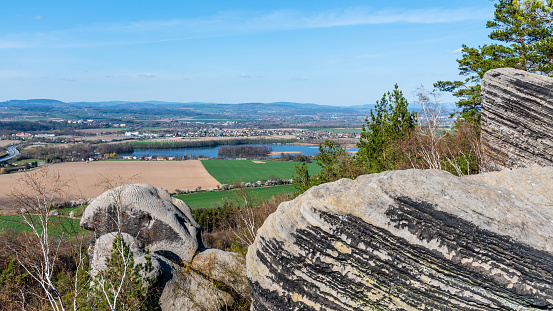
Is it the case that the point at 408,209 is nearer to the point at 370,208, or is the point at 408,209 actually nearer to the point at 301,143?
the point at 370,208

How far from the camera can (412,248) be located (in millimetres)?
5723

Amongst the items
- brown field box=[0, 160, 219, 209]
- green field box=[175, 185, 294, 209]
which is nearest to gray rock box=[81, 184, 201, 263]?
green field box=[175, 185, 294, 209]

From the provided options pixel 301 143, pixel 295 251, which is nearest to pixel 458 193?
pixel 295 251

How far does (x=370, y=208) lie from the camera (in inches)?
239

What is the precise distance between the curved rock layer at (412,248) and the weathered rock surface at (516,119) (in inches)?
289

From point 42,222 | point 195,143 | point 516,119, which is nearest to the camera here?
point 42,222

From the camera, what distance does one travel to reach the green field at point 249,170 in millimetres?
58219

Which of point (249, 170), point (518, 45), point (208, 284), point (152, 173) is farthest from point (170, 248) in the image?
point (249, 170)

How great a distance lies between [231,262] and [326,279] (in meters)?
8.01

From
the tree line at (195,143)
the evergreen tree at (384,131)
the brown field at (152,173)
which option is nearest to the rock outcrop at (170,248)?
the evergreen tree at (384,131)

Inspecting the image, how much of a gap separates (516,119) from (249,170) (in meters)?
55.5

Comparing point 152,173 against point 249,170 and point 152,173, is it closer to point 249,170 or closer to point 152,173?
point 152,173

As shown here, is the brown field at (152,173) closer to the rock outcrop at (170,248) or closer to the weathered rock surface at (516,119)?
the rock outcrop at (170,248)

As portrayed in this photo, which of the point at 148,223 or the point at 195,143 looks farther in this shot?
the point at 195,143
